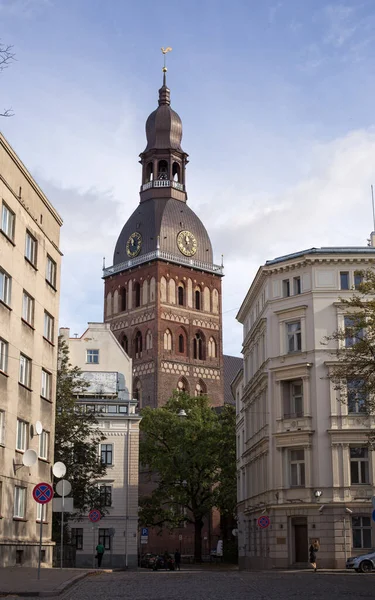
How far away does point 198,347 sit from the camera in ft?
368

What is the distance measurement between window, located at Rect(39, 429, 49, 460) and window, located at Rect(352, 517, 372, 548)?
16.2 meters

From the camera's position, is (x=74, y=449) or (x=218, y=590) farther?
(x=74, y=449)

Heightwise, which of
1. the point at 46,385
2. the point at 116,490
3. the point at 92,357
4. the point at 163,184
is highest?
the point at 163,184

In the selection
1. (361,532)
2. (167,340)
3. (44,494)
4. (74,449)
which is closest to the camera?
(44,494)

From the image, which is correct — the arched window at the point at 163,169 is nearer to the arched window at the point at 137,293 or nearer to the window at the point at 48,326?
the arched window at the point at 137,293

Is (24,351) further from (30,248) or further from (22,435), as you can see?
(30,248)

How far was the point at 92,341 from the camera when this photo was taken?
248 ft

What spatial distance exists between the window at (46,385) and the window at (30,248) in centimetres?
466

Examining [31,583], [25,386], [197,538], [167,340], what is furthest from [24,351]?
[167,340]

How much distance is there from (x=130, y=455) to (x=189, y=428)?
539 inches

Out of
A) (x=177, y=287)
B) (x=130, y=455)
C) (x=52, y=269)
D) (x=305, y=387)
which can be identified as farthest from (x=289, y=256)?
(x=177, y=287)

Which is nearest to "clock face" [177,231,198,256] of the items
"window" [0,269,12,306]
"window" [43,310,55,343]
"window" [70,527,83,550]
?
"window" [70,527,83,550]

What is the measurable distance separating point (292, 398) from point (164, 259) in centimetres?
6069

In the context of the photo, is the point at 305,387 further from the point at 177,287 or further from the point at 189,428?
the point at 177,287
